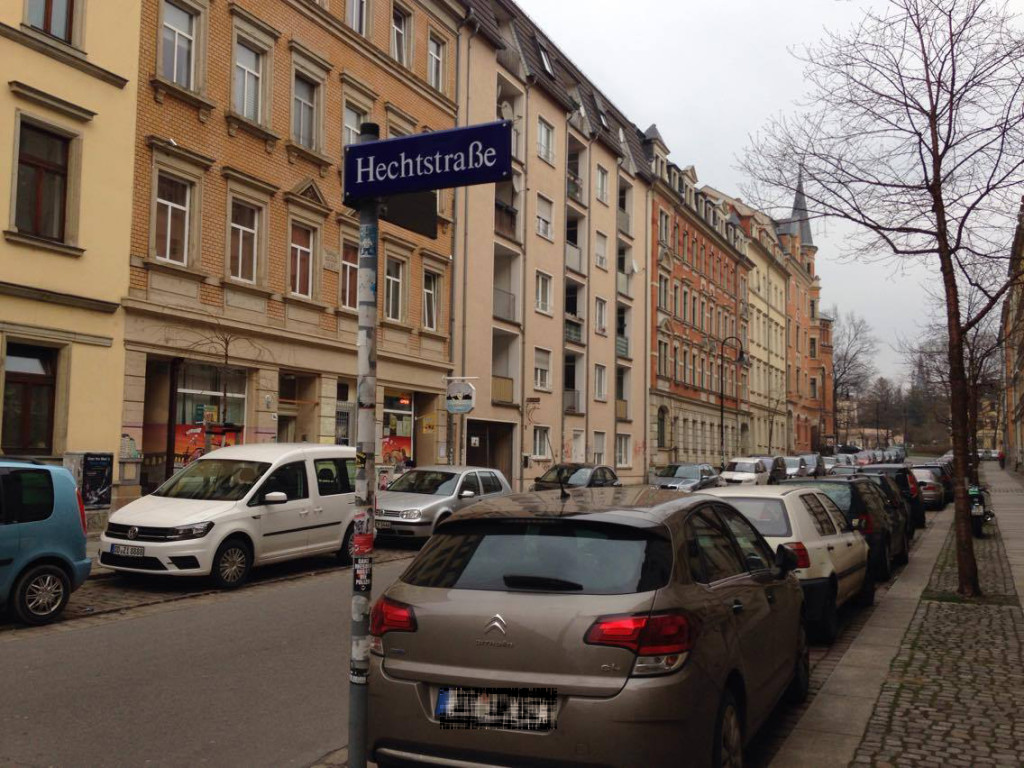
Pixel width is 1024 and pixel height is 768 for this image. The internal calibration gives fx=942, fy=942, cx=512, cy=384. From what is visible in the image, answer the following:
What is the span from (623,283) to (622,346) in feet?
9.93

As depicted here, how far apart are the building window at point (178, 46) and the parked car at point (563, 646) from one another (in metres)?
17.3

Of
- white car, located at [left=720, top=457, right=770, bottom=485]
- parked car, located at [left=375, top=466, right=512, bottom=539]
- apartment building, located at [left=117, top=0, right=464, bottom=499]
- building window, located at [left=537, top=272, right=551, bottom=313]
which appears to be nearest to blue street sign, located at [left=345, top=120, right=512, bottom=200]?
parked car, located at [left=375, top=466, right=512, bottom=539]

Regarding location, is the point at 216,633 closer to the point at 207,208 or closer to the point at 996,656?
the point at 996,656

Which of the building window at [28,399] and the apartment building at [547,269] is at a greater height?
the apartment building at [547,269]

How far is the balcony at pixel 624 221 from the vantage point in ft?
145

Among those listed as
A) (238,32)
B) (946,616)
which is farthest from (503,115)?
(946,616)

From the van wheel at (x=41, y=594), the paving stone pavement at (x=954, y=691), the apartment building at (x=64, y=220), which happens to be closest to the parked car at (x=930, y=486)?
the paving stone pavement at (x=954, y=691)

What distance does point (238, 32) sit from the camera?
20.9 m

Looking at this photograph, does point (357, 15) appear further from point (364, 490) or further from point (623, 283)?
point (364, 490)

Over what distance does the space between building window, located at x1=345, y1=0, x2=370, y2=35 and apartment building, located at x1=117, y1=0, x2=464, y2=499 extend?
0.15ft

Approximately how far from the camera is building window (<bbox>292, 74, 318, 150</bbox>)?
2300 cm

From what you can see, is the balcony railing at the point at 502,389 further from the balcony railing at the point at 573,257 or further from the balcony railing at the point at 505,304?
the balcony railing at the point at 573,257

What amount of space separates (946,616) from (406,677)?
8038mm

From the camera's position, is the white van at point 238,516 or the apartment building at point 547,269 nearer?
the white van at point 238,516
